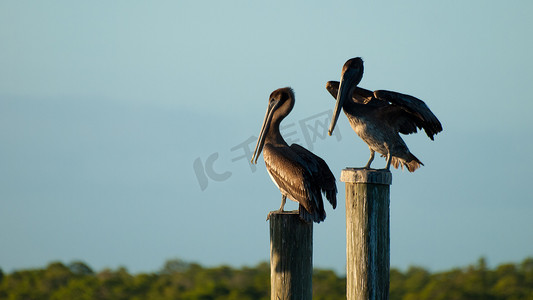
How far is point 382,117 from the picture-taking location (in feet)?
22.3

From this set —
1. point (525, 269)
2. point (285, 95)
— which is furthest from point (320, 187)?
point (525, 269)

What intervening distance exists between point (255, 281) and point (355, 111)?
25.6ft

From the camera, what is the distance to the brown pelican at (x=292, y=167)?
5941mm

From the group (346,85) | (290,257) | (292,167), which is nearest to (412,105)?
(346,85)

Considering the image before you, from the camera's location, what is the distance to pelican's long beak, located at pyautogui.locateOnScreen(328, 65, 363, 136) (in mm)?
6904

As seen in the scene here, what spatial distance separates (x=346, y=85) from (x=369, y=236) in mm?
2219

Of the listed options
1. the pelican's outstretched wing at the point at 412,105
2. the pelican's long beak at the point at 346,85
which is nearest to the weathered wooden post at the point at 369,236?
the pelican's outstretched wing at the point at 412,105

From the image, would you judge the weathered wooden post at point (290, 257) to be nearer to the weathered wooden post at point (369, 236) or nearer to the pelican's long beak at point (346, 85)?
the weathered wooden post at point (369, 236)

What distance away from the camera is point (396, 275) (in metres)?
14.5

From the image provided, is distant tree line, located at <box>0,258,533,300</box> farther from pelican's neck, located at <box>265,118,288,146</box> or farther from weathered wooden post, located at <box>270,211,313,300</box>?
weathered wooden post, located at <box>270,211,313,300</box>

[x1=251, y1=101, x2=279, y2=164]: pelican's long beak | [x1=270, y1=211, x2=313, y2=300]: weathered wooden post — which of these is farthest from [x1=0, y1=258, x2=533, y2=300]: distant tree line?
[x1=270, y1=211, x2=313, y2=300]: weathered wooden post

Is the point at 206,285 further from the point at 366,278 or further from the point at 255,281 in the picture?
the point at 366,278

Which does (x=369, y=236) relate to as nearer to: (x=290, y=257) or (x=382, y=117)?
(x=290, y=257)

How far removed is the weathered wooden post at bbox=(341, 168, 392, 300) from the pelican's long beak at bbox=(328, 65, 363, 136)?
166 centimetres
